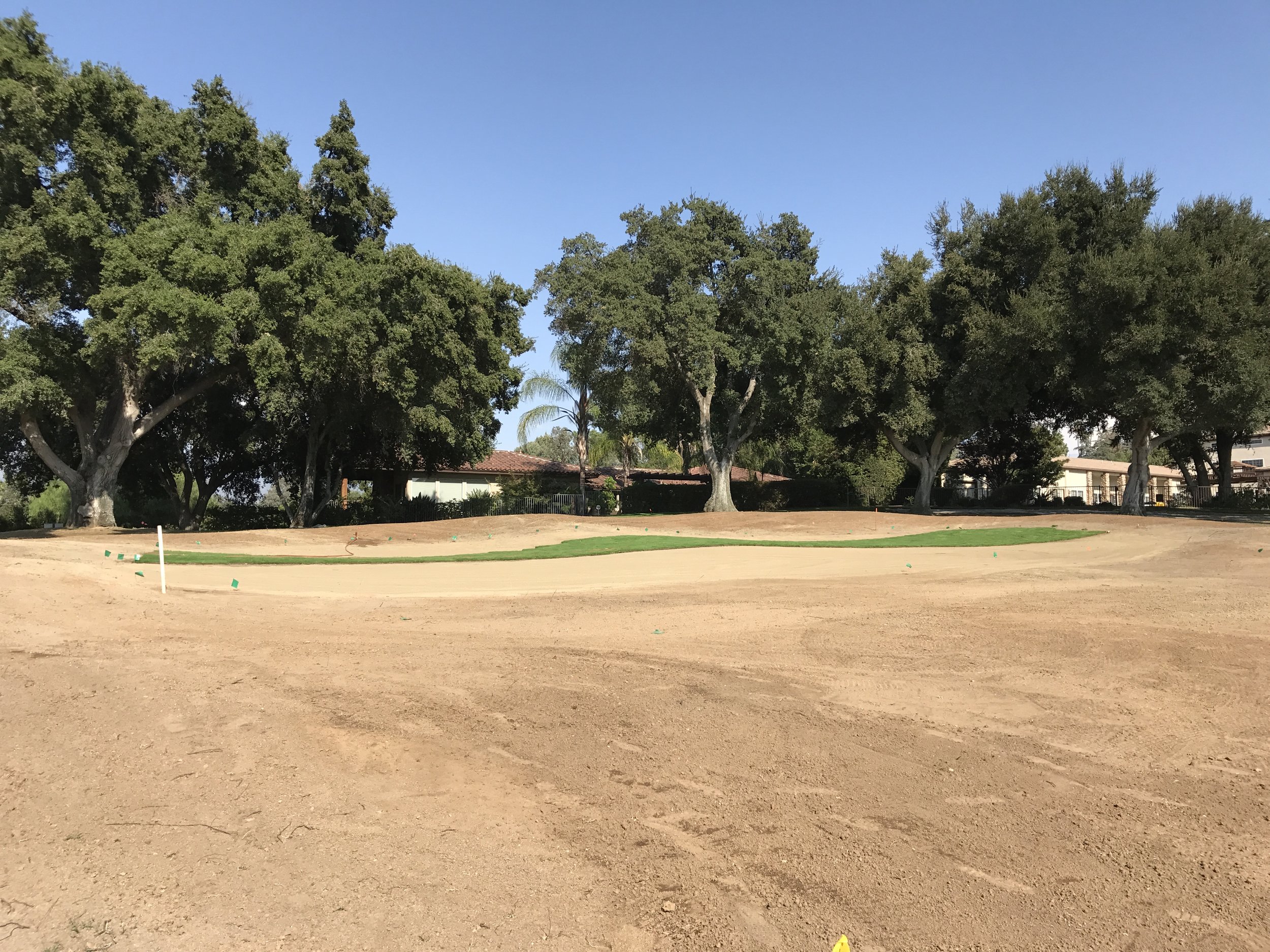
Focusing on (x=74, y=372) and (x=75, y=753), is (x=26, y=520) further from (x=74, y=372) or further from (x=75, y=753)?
(x=75, y=753)

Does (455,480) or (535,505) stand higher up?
(455,480)

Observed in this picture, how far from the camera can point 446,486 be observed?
52.2 metres

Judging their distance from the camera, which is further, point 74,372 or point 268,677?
point 74,372

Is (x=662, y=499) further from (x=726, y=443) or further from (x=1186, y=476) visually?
(x=1186, y=476)

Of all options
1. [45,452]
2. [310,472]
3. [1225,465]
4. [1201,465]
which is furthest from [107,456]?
[1201,465]

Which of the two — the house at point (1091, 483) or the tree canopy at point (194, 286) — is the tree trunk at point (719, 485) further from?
the house at point (1091, 483)

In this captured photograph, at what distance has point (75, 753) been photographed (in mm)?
5539

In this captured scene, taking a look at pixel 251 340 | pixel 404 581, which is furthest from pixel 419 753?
pixel 251 340

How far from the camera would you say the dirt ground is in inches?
150

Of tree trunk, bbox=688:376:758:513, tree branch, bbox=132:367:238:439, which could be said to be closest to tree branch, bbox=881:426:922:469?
tree trunk, bbox=688:376:758:513

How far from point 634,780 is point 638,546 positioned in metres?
18.7

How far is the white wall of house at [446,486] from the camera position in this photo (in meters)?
51.6

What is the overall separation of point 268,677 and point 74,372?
26.5m

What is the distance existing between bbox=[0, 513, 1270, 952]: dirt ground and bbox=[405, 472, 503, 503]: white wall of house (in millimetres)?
40547
